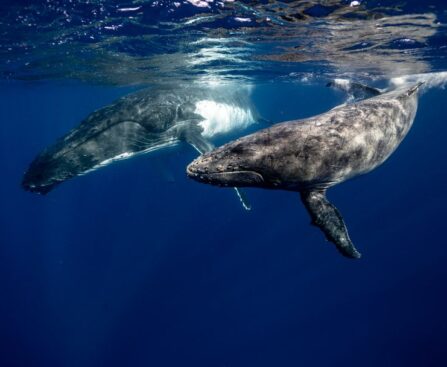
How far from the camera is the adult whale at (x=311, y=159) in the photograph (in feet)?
15.8

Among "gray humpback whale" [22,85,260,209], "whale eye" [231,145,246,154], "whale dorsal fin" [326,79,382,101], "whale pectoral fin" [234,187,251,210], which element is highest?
"whale eye" [231,145,246,154]

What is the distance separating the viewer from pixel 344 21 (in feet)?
43.2

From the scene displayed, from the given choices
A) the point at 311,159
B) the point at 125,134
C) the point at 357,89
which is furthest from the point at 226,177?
the point at 357,89

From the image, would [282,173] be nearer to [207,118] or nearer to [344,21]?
[207,118]

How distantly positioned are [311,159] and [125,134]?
584 centimetres

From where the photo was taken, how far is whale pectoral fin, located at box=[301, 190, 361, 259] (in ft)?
17.6

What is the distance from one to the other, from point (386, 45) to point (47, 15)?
15101 millimetres

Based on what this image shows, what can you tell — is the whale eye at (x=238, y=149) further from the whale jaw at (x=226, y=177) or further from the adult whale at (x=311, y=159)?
the whale jaw at (x=226, y=177)

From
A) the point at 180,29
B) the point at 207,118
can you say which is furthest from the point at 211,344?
the point at 180,29

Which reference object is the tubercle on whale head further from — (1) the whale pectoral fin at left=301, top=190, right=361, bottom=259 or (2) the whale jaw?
(1) the whale pectoral fin at left=301, top=190, right=361, bottom=259

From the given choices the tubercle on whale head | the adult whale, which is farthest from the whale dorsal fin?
the tubercle on whale head

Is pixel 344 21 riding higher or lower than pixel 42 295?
higher

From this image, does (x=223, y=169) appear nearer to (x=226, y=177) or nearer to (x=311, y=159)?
(x=226, y=177)

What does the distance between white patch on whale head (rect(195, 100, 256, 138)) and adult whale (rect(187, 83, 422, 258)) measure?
7.60 metres
